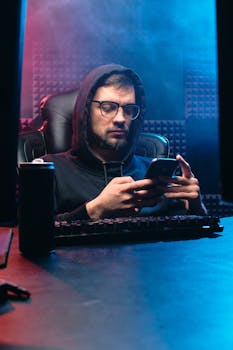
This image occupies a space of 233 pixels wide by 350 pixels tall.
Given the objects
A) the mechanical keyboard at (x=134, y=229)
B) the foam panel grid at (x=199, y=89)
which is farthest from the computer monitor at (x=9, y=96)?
the foam panel grid at (x=199, y=89)

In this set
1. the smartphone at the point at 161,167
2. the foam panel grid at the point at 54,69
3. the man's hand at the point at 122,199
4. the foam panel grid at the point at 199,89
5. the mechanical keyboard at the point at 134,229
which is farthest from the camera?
the foam panel grid at the point at 199,89

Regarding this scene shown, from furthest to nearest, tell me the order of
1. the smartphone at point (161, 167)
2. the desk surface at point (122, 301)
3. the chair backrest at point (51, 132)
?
the chair backrest at point (51, 132)
the smartphone at point (161, 167)
the desk surface at point (122, 301)

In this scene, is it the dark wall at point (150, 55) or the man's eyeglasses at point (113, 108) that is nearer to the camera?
the man's eyeglasses at point (113, 108)

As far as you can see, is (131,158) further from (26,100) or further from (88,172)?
(26,100)

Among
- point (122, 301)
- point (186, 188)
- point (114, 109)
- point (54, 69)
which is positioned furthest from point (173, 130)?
point (122, 301)

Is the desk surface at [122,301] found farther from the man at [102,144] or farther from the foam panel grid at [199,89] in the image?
the foam panel grid at [199,89]

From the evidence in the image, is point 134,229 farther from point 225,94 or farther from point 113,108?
point 113,108

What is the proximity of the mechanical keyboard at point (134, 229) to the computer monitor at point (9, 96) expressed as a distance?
401mm

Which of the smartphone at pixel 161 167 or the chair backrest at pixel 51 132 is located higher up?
the chair backrest at pixel 51 132

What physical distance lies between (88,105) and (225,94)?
1.42 m

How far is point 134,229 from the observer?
972mm

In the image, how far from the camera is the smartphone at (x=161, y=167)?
3.64ft

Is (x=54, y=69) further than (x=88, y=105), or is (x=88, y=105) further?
(x=54, y=69)

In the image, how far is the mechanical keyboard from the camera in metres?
0.92
